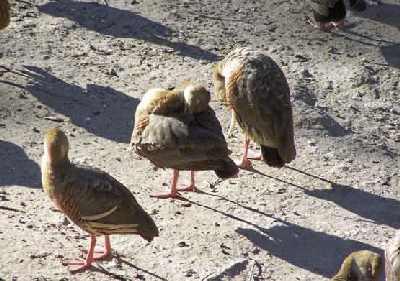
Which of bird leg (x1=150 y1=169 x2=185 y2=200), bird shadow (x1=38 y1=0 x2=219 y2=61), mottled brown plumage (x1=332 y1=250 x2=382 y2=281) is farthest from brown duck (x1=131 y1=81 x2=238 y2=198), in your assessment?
bird shadow (x1=38 y1=0 x2=219 y2=61)

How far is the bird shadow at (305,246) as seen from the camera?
8.27 m

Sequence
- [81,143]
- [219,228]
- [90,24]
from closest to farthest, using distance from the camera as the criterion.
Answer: [219,228] < [81,143] < [90,24]

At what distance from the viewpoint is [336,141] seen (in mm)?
10141

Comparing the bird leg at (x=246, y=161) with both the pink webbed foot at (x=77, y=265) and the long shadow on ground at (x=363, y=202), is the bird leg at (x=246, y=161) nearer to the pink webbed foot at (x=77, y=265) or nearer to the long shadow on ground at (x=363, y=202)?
the long shadow on ground at (x=363, y=202)

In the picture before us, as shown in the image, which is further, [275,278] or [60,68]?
[60,68]

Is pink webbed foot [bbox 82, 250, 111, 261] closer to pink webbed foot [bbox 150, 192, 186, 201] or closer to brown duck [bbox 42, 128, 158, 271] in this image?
brown duck [bbox 42, 128, 158, 271]

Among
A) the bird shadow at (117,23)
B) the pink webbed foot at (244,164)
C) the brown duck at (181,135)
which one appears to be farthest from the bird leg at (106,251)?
the bird shadow at (117,23)

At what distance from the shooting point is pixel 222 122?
10359mm

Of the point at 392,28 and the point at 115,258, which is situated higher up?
the point at 392,28

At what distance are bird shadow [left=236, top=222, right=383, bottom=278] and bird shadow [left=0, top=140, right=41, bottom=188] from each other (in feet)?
6.16

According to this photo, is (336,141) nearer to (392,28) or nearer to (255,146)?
(255,146)

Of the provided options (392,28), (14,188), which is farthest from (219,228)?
(392,28)

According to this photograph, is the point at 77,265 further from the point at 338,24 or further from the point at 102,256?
the point at 338,24

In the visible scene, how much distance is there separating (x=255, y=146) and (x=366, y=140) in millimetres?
1098
